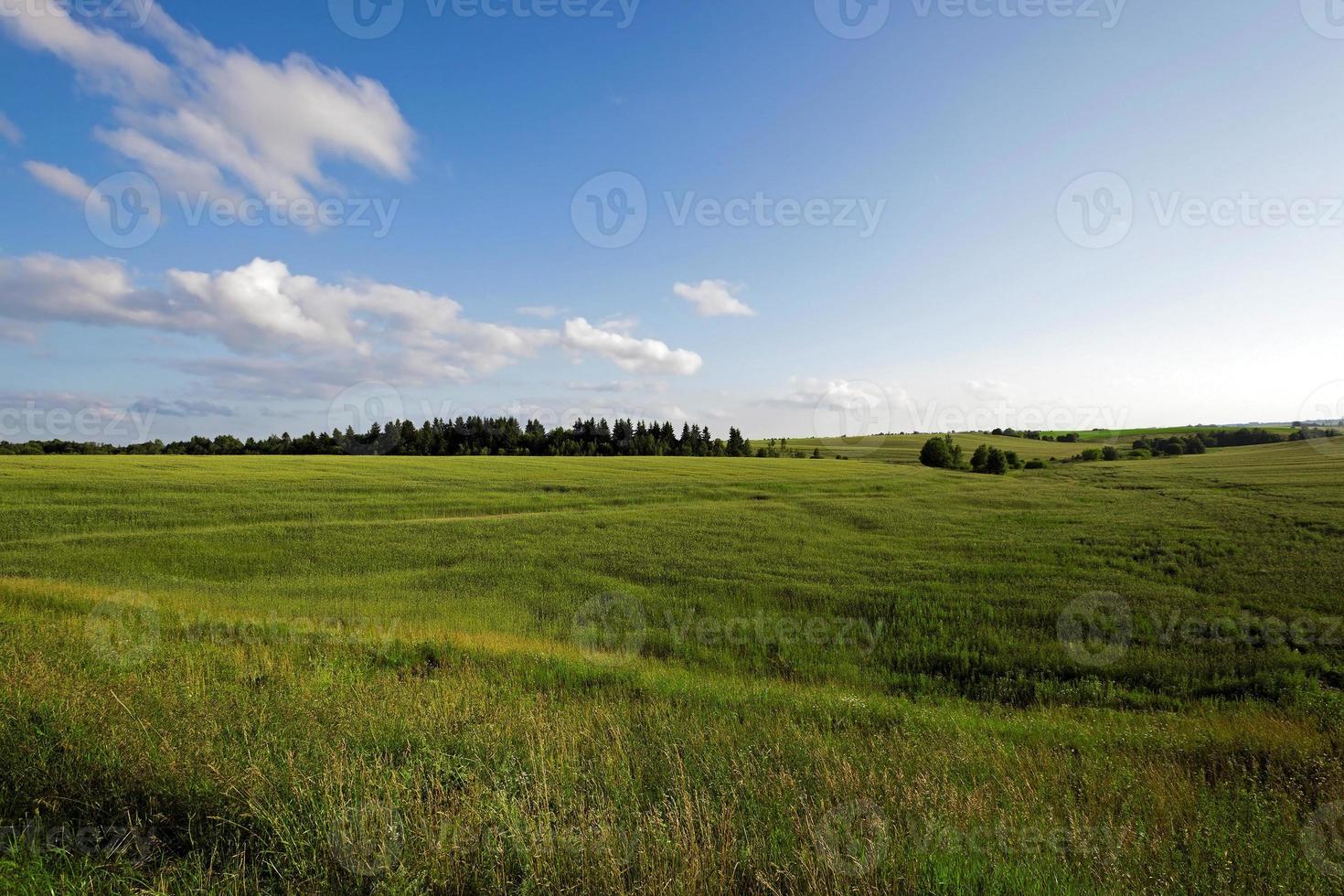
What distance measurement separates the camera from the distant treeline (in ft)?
321

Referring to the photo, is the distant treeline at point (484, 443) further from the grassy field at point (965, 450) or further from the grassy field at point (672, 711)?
the grassy field at point (672, 711)

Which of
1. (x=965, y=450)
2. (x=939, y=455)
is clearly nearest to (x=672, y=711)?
(x=939, y=455)

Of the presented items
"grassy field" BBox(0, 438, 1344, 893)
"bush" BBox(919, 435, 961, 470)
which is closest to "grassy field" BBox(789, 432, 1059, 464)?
"bush" BBox(919, 435, 961, 470)

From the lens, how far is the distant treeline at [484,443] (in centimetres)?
9788

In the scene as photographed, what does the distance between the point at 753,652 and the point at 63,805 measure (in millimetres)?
11481

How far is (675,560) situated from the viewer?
2275 cm

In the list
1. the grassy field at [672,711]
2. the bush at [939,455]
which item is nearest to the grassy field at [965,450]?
the bush at [939,455]

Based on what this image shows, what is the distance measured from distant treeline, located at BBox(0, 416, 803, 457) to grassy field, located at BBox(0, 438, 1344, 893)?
75.1 metres

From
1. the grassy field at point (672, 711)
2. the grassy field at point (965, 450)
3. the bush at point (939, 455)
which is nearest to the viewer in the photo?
the grassy field at point (672, 711)

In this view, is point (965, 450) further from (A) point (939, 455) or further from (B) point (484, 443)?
(B) point (484, 443)

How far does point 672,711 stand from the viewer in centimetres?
758

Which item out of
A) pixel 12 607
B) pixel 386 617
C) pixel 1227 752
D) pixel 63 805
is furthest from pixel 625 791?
pixel 12 607

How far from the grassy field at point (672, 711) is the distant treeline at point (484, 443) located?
246 feet

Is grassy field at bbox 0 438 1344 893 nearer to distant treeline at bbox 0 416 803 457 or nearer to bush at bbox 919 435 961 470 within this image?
bush at bbox 919 435 961 470
